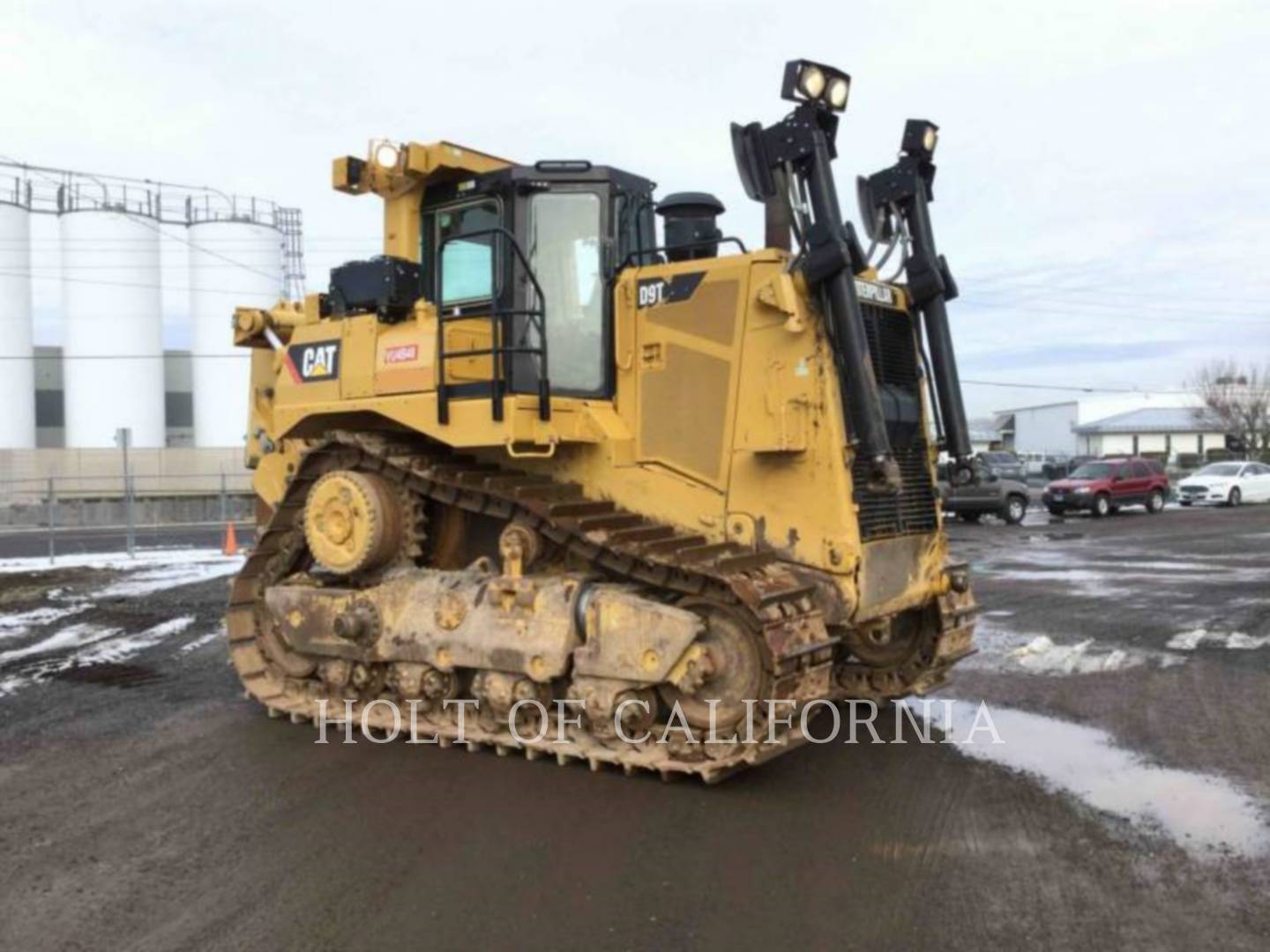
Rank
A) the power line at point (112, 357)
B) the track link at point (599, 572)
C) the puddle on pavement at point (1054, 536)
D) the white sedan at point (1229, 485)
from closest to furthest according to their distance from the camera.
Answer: the track link at point (599, 572) < the puddle on pavement at point (1054, 536) < the white sedan at point (1229, 485) < the power line at point (112, 357)

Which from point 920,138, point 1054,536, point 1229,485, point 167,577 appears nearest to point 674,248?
point 920,138

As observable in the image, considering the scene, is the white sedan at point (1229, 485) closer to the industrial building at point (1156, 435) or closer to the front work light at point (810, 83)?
the industrial building at point (1156, 435)

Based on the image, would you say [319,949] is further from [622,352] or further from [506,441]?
[622,352]

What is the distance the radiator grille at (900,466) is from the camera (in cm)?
598

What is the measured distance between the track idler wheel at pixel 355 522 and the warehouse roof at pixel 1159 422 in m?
66.2

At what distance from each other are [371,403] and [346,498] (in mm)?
629

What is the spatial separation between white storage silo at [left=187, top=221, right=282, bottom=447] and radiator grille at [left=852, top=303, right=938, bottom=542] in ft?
114

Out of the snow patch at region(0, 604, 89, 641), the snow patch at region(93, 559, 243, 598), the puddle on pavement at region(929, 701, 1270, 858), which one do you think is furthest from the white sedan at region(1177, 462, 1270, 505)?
the snow patch at region(0, 604, 89, 641)

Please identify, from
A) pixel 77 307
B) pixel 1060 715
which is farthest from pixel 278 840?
pixel 77 307

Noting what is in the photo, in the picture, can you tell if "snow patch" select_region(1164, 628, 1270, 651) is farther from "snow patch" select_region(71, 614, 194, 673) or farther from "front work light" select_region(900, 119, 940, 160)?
"snow patch" select_region(71, 614, 194, 673)

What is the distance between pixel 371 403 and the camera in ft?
22.7

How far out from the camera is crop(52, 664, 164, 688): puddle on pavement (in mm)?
8516

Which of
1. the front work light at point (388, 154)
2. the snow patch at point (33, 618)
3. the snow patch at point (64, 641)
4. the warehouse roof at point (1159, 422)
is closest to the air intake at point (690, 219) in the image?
the front work light at point (388, 154)

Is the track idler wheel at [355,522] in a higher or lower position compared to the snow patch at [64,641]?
higher
